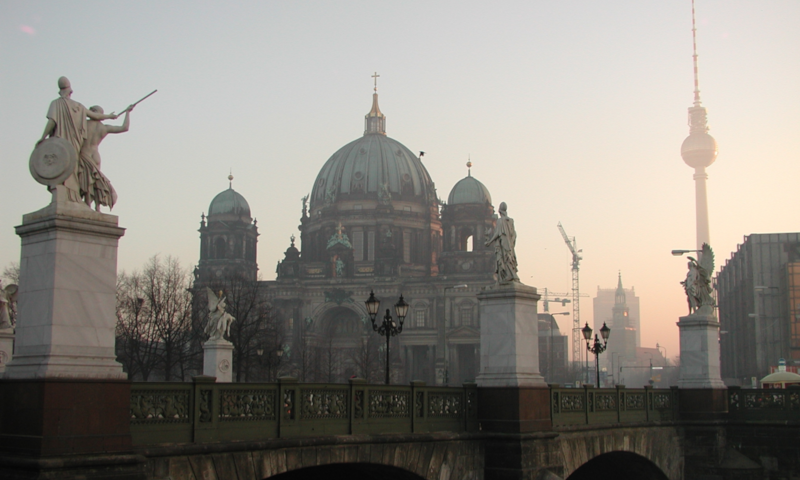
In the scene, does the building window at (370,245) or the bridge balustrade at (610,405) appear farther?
the building window at (370,245)

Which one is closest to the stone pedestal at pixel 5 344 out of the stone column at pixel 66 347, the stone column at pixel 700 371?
the stone column at pixel 66 347

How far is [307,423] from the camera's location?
1744cm

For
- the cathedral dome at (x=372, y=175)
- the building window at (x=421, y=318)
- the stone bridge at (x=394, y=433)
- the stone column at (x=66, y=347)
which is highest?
the cathedral dome at (x=372, y=175)

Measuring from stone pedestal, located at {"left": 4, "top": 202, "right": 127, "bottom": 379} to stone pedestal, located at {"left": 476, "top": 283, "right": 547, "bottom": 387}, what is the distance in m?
11.0

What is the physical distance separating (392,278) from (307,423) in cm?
10520

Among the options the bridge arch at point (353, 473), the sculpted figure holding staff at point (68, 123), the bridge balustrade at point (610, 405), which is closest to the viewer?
the sculpted figure holding staff at point (68, 123)

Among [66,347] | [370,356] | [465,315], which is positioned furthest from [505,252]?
[465,315]

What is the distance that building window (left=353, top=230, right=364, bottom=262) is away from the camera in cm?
13162

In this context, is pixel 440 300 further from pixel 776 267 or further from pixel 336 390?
pixel 336 390

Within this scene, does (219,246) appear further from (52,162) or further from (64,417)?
(64,417)

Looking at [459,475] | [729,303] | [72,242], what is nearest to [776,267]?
[729,303]

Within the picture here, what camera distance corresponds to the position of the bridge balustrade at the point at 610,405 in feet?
81.8

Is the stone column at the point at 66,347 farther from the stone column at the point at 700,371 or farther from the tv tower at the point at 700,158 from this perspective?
the tv tower at the point at 700,158

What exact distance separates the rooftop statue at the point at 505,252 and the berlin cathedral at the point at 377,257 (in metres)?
87.6
